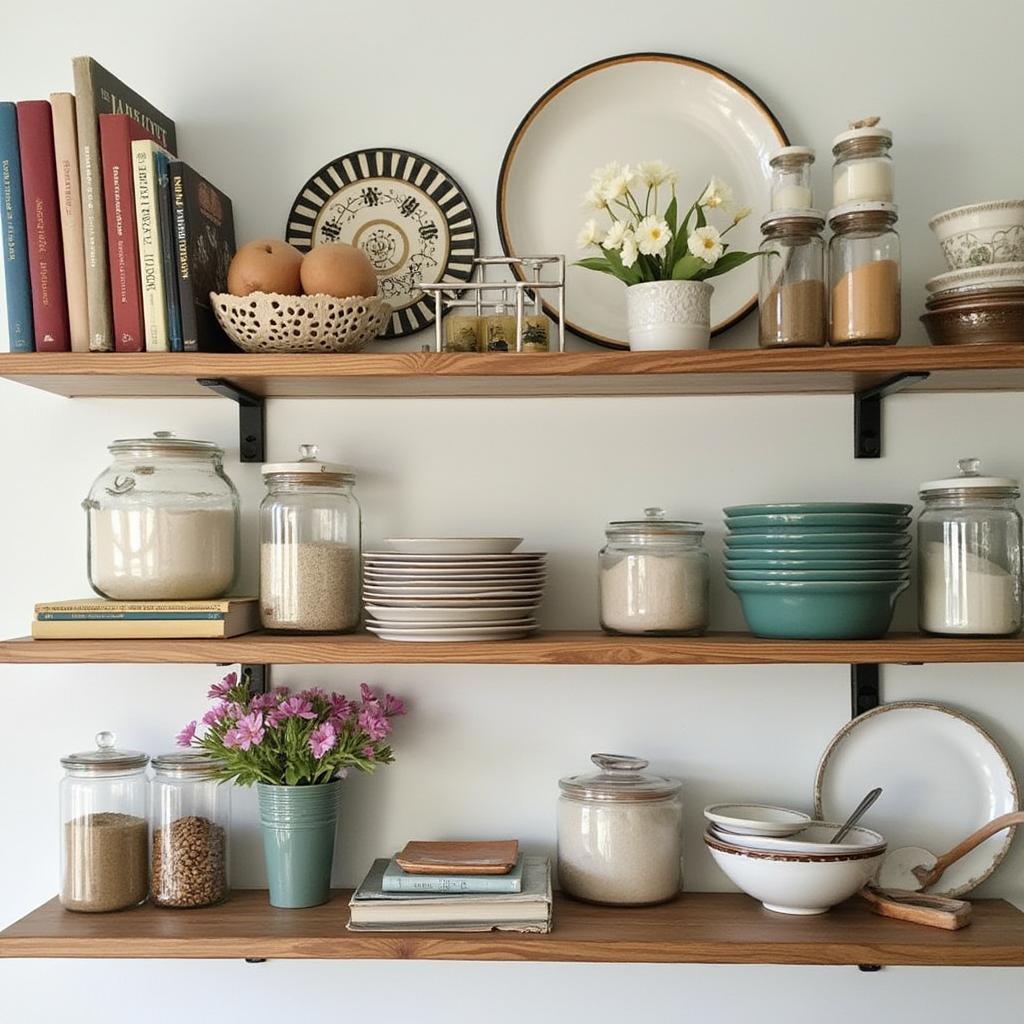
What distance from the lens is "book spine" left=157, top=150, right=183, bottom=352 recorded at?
1.38 meters

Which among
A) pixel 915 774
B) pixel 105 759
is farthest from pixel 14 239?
pixel 915 774

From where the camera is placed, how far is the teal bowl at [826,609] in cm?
138

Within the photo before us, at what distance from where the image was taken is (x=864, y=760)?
5.14ft

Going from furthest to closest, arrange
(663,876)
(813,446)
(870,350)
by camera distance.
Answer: (813,446) → (663,876) → (870,350)

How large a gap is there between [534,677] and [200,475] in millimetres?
549

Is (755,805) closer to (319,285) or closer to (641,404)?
(641,404)

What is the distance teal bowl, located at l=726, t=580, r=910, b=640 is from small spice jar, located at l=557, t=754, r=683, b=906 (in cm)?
27

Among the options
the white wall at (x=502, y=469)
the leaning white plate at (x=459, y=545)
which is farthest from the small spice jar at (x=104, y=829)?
the leaning white plate at (x=459, y=545)

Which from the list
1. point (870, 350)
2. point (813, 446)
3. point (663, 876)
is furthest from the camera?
point (813, 446)

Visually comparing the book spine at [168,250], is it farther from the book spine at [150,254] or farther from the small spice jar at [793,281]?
the small spice jar at [793,281]

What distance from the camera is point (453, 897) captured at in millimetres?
1404

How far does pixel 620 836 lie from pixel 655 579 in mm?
341

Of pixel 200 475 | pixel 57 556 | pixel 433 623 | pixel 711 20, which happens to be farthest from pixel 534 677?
pixel 711 20

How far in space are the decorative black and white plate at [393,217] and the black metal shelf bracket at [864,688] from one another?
0.79 m
